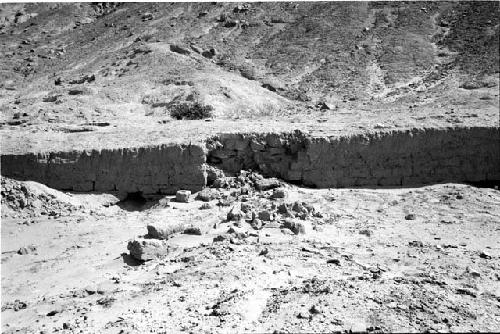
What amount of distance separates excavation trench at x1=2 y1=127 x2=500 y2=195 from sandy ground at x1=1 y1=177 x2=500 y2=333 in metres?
0.38

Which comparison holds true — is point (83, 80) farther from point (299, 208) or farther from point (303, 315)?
point (303, 315)

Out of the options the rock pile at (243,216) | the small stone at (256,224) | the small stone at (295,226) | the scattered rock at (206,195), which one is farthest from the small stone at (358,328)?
the scattered rock at (206,195)

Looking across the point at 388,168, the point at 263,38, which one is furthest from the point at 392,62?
the point at 388,168

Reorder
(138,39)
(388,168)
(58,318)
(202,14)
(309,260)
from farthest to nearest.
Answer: (202,14), (138,39), (388,168), (309,260), (58,318)

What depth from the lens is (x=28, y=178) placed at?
9711 millimetres

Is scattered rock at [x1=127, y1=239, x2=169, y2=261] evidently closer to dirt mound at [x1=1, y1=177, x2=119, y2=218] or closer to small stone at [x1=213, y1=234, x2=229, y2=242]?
small stone at [x1=213, y1=234, x2=229, y2=242]

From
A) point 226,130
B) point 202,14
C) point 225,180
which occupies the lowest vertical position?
point 225,180

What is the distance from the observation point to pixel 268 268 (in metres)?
6.74

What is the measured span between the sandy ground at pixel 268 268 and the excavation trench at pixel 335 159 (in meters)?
0.38

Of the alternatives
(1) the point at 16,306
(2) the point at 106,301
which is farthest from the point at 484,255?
(1) the point at 16,306

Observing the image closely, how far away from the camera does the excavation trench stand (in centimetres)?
993

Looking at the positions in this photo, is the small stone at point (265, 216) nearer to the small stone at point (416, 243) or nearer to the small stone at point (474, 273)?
the small stone at point (416, 243)

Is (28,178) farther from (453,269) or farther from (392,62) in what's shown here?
(392,62)

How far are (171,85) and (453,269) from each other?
1041cm
